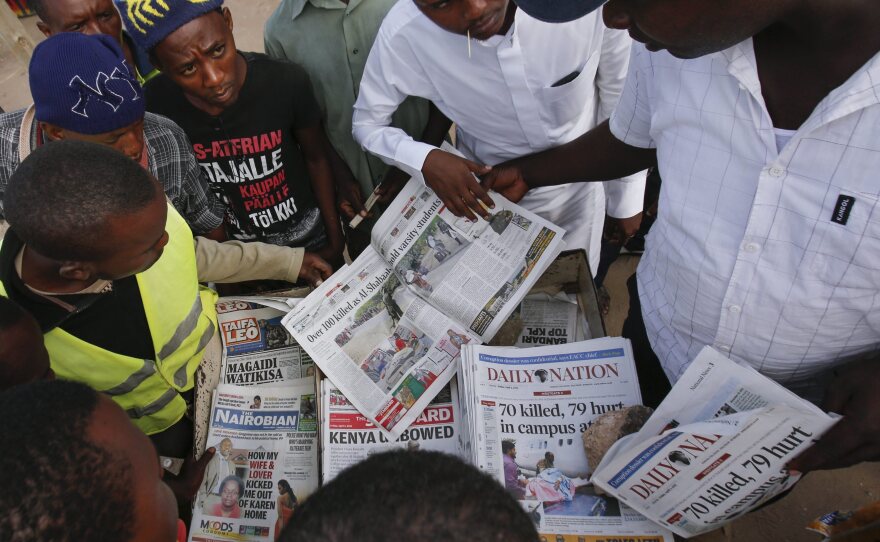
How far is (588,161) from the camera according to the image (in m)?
1.25

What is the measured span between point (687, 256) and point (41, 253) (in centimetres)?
114

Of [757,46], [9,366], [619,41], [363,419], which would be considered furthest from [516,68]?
[9,366]

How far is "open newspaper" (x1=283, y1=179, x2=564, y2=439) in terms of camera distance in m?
1.22

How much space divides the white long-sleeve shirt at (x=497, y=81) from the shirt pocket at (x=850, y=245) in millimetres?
769

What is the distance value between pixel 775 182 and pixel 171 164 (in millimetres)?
1370

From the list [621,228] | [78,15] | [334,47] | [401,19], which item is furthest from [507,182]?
[78,15]

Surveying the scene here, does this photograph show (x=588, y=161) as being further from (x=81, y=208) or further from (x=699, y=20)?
(x=81, y=208)

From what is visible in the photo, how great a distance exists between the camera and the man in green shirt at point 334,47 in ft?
5.13

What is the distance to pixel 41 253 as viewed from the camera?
0.94m

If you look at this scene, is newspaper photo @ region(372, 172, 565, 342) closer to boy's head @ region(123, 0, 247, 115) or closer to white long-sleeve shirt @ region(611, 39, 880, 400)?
white long-sleeve shirt @ region(611, 39, 880, 400)

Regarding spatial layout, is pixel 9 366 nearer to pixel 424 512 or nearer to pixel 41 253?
pixel 41 253

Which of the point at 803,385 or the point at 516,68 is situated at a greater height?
the point at 516,68

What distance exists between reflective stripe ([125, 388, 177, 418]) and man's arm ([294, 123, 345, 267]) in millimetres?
796

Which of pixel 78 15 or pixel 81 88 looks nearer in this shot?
pixel 81 88
